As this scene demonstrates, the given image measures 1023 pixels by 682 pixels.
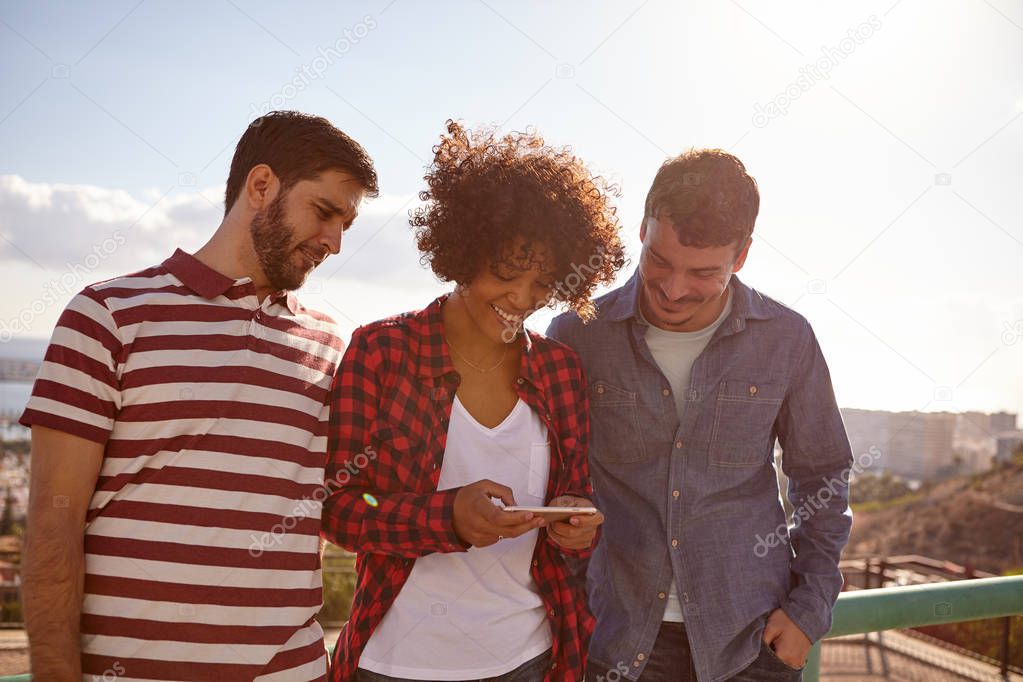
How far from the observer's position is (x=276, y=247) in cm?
230

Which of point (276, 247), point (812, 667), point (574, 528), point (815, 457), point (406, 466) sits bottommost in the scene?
point (812, 667)

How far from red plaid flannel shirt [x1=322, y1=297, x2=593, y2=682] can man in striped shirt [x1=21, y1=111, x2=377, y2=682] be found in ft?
0.26

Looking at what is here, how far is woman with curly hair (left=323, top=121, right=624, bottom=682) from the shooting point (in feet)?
6.93

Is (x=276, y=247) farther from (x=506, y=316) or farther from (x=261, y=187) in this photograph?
(x=506, y=316)

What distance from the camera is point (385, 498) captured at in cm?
214

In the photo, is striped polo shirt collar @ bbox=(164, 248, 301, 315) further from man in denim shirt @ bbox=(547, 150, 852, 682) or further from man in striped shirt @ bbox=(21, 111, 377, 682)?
man in denim shirt @ bbox=(547, 150, 852, 682)

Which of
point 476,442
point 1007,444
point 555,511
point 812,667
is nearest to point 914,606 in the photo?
point 812,667

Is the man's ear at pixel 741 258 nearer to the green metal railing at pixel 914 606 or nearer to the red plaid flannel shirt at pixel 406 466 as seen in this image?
the red plaid flannel shirt at pixel 406 466

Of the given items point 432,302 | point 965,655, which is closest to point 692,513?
point 432,302

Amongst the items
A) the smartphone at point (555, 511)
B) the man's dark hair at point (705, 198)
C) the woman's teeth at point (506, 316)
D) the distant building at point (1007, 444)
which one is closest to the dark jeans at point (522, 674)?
the smartphone at point (555, 511)

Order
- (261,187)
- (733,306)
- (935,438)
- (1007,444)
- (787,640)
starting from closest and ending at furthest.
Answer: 1. (261,187)
2. (787,640)
3. (733,306)
4. (1007,444)
5. (935,438)

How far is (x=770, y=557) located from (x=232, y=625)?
1561 millimetres

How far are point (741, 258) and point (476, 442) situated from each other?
1.09 meters

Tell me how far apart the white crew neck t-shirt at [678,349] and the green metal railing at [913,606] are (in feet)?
2.64
